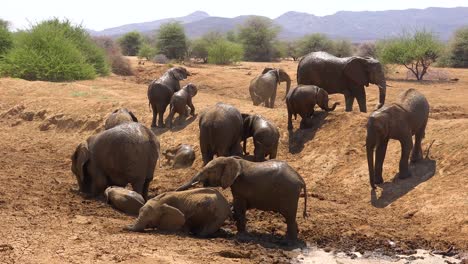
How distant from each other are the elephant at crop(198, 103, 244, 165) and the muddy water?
3.60m

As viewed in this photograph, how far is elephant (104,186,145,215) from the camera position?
8.43 m

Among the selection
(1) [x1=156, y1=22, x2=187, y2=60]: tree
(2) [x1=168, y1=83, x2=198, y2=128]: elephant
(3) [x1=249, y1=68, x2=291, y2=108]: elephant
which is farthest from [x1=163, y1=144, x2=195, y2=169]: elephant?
(1) [x1=156, y1=22, x2=187, y2=60]: tree

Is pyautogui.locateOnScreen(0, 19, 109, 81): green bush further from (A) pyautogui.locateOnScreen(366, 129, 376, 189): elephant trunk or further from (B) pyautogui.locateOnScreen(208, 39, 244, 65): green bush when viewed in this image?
(A) pyautogui.locateOnScreen(366, 129, 376, 189): elephant trunk

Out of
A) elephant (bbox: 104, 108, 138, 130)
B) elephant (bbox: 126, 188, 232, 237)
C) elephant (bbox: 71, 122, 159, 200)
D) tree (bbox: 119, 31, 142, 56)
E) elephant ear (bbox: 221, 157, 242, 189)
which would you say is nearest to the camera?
elephant (bbox: 126, 188, 232, 237)

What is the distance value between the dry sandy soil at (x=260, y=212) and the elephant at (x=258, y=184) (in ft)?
1.29

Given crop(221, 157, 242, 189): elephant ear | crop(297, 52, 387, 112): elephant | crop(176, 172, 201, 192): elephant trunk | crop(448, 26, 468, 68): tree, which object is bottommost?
crop(448, 26, 468, 68): tree

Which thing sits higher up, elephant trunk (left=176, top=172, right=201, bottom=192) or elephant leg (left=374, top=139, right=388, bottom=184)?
elephant trunk (left=176, top=172, right=201, bottom=192)

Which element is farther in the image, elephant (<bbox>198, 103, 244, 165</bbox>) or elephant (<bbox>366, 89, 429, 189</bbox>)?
elephant (<bbox>198, 103, 244, 165</bbox>)

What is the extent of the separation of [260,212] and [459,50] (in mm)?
36410

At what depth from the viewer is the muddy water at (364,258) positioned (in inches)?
286

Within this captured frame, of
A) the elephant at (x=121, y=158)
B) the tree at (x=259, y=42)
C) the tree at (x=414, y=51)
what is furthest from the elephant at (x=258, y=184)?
the tree at (x=259, y=42)

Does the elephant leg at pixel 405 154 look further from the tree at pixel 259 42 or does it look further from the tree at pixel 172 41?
the tree at pixel 259 42

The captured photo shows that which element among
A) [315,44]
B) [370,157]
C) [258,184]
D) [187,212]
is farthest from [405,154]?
[315,44]

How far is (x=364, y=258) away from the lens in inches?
292
